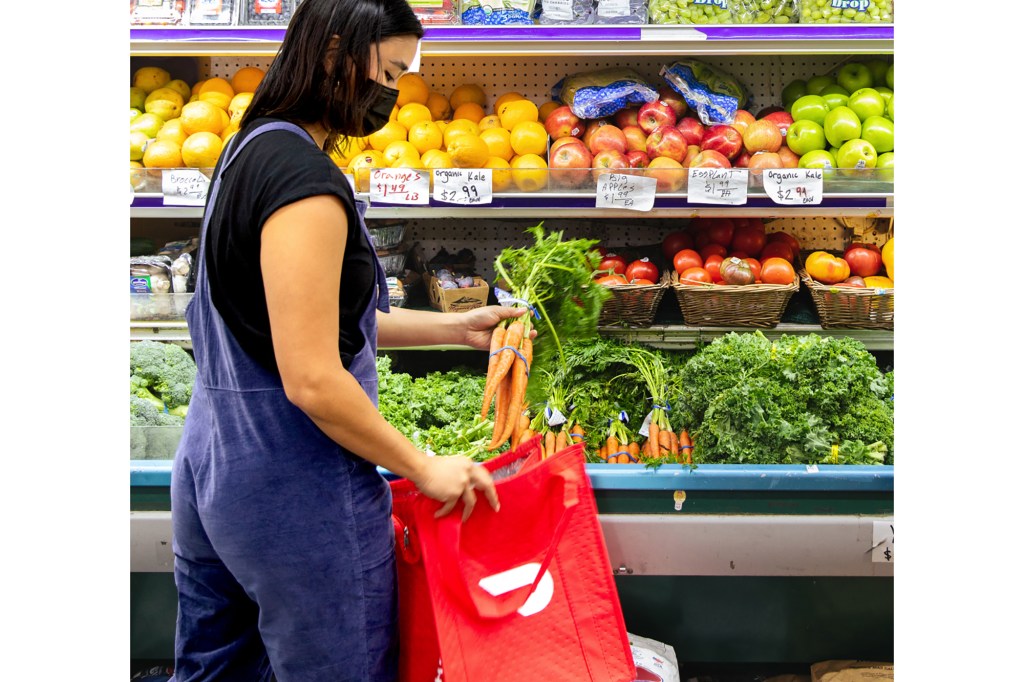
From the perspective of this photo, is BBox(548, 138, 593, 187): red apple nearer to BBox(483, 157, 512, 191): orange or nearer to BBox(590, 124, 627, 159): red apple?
BBox(590, 124, 627, 159): red apple

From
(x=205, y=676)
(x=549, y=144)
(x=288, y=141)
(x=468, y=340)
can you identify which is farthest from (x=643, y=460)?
(x=549, y=144)

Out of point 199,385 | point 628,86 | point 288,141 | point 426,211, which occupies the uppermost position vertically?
point 628,86

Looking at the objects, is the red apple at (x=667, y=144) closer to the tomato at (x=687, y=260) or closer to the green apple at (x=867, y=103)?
the tomato at (x=687, y=260)

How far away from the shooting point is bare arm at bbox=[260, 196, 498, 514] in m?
1.15

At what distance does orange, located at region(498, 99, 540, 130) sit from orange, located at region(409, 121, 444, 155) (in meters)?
0.31

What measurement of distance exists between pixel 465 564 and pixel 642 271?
2.00 metres

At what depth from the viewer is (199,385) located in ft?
4.58

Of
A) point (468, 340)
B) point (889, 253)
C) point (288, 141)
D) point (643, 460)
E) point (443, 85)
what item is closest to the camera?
point (288, 141)

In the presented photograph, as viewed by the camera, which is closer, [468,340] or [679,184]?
[468,340]

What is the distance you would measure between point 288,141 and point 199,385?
46 cm

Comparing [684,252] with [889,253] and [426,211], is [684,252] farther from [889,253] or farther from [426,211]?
[426,211]

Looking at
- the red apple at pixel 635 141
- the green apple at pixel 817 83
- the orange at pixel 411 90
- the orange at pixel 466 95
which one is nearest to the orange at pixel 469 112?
the orange at pixel 466 95

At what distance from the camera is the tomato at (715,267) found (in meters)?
3.24

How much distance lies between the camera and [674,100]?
11.3 feet
